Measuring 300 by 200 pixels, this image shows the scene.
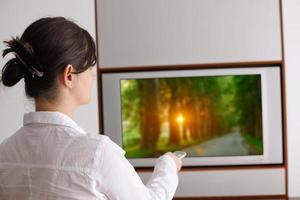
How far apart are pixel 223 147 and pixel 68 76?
7.53 feet

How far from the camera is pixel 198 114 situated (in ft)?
10.9

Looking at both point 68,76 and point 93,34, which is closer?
point 68,76

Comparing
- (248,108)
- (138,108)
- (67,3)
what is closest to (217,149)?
(248,108)

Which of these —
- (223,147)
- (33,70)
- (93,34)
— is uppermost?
(93,34)

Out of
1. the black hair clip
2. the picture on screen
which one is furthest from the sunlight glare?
the black hair clip

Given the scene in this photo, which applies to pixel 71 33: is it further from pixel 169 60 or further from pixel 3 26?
pixel 169 60

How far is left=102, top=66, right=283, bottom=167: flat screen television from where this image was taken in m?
3.23

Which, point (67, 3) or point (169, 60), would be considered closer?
point (67, 3)

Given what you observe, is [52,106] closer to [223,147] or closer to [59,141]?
[59,141]

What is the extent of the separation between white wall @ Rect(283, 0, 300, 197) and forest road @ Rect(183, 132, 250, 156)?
30cm

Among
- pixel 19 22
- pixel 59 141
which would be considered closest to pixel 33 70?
pixel 59 141

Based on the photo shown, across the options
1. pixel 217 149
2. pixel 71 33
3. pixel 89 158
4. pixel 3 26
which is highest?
pixel 3 26

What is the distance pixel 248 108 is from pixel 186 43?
590 millimetres

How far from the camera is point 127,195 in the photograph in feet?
3.49
